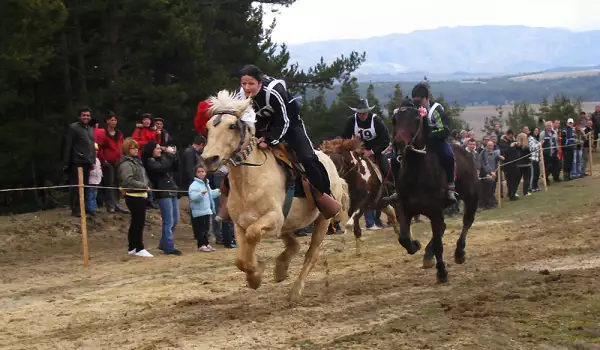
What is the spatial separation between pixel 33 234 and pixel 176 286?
662 cm

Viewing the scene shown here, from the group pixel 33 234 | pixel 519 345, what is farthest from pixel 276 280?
pixel 33 234

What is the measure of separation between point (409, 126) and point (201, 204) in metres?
6.75

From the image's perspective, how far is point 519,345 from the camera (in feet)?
24.2

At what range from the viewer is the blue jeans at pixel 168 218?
16.2 metres

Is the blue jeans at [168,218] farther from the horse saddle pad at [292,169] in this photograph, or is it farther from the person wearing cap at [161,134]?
the horse saddle pad at [292,169]

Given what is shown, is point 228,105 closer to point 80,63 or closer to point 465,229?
point 465,229

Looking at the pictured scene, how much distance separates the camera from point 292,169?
9.81 meters

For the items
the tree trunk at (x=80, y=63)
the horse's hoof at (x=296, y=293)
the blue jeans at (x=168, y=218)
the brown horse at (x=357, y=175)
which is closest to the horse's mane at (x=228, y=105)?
the horse's hoof at (x=296, y=293)

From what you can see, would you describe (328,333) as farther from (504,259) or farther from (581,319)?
(504,259)

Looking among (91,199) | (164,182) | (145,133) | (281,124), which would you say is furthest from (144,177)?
(281,124)

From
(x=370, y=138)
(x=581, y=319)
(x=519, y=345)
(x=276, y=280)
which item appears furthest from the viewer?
(x=370, y=138)

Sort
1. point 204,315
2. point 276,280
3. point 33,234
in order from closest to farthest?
point 204,315 → point 276,280 → point 33,234

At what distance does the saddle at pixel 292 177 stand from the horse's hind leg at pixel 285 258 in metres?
0.65

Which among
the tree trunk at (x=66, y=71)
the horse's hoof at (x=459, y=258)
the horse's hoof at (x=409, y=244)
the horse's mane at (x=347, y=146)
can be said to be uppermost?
the tree trunk at (x=66, y=71)
